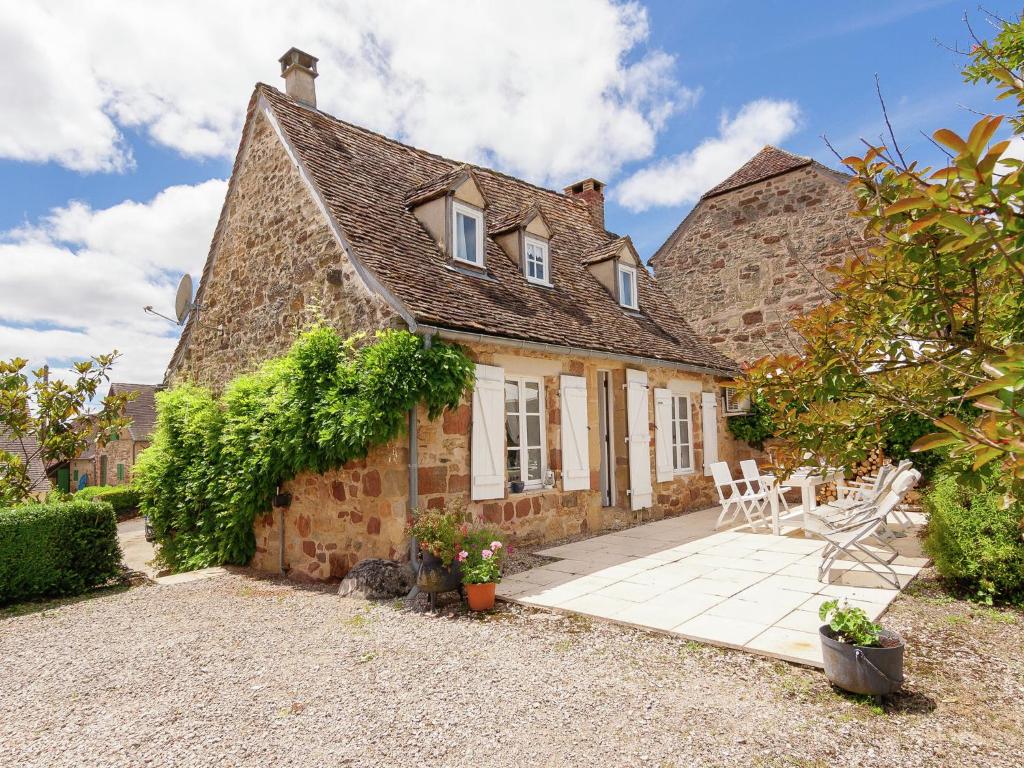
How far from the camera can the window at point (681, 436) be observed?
11359mm

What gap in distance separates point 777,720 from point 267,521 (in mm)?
6995

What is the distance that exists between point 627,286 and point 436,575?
7.48 metres

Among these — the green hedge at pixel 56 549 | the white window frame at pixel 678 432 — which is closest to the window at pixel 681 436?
the white window frame at pixel 678 432

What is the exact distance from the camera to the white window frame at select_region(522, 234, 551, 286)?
976cm

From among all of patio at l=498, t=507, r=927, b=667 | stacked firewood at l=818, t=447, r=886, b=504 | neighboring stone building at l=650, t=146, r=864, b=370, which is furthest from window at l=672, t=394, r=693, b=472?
neighboring stone building at l=650, t=146, r=864, b=370

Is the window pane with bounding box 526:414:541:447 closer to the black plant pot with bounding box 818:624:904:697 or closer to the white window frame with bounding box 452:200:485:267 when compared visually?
the white window frame with bounding box 452:200:485:267

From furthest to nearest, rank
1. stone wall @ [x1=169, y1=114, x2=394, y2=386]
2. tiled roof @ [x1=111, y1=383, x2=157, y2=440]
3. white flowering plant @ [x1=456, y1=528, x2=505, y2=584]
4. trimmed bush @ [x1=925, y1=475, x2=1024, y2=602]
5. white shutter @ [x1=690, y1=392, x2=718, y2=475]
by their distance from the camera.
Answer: tiled roof @ [x1=111, y1=383, x2=157, y2=440]
white shutter @ [x1=690, y1=392, x2=718, y2=475]
stone wall @ [x1=169, y1=114, x2=394, y2=386]
white flowering plant @ [x1=456, y1=528, x2=505, y2=584]
trimmed bush @ [x1=925, y1=475, x2=1024, y2=602]

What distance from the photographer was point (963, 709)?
11.6ft

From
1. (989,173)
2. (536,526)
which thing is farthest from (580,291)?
(989,173)

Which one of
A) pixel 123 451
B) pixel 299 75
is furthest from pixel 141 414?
pixel 299 75

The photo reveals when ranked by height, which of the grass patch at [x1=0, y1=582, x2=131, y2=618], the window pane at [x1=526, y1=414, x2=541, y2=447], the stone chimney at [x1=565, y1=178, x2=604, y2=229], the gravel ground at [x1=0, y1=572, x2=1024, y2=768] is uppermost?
the stone chimney at [x1=565, y1=178, x2=604, y2=229]

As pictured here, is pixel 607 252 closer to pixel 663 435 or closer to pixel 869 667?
pixel 663 435

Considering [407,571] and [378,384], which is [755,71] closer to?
[378,384]

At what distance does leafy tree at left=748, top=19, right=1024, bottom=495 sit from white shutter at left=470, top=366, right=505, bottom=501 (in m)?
4.71
